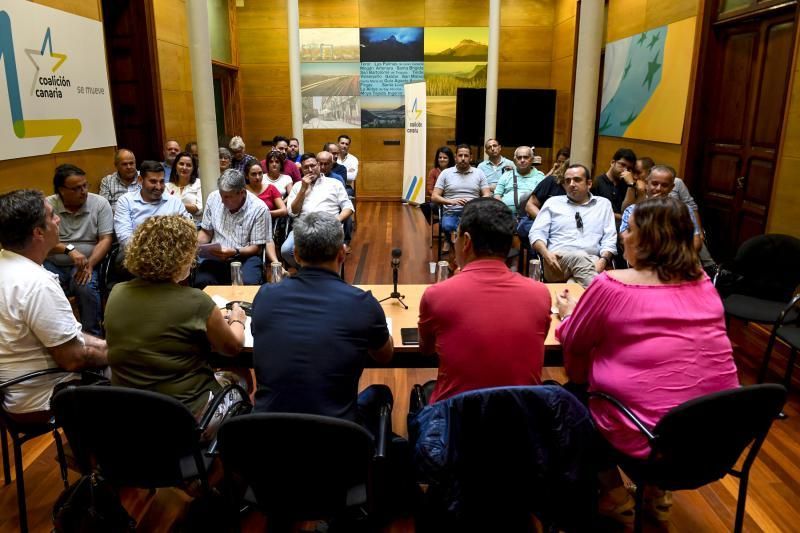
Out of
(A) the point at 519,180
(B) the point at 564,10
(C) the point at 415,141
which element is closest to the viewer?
(A) the point at 519,180

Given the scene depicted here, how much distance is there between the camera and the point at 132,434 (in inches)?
71.3

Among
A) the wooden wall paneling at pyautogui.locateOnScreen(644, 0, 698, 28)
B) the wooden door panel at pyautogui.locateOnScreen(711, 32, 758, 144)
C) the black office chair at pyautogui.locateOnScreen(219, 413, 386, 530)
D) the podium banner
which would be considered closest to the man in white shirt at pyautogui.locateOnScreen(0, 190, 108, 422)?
the black office chair at pyautogui.locateOnScreen(219, 413, 386, 530)

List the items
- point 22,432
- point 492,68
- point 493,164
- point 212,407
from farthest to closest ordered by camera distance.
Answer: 1. point 492,68
2. point 493,164
3. point 22,432
4. point 212,407

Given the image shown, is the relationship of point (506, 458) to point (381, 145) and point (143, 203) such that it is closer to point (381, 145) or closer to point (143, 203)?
point (143, 203)

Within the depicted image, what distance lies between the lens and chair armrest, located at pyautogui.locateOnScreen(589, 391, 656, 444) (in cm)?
184

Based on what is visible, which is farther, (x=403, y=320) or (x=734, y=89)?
(x=734, y=89)

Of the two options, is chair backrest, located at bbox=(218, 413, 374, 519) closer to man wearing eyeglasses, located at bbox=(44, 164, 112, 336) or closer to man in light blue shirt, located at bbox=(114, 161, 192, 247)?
man wearing eyeglasses, located at bbox=(44, 164, 112, 336)

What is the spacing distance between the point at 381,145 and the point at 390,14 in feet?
8.16

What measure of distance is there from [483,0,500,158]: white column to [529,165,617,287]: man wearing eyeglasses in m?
5.10

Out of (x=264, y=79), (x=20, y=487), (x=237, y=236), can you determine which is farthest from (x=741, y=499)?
(x=264, y=79)

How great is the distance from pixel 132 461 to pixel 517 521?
4.23ft

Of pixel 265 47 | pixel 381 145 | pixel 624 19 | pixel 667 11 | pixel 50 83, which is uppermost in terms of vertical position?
pixel 265 47

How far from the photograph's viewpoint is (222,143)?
9.23 m

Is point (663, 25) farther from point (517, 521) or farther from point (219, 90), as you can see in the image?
point (219, 90)
